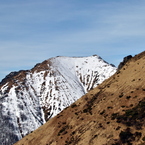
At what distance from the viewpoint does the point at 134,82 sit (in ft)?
204

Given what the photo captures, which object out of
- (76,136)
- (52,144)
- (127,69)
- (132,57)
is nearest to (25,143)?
(52,144)

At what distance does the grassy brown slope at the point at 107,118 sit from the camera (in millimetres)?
46425

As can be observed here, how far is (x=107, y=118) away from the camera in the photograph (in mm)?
Answer: 53094

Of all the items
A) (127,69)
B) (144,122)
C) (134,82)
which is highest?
(127,69)

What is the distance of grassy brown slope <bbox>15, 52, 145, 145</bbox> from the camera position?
4643 centimetres

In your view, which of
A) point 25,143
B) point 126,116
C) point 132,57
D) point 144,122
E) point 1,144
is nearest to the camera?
point 144,122

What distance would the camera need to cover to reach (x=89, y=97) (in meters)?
69.7

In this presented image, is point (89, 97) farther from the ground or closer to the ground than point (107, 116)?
farther from the ground

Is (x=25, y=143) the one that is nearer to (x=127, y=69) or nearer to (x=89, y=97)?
(x=89, y=97)

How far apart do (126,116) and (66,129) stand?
15.1 meters

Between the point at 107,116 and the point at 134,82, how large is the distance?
12.7 metres

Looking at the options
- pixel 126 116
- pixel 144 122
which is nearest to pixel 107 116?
pixel 126 116

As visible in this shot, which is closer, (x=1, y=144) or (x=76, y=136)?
(x=76, y=136)

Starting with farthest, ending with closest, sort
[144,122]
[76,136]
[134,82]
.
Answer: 1. [134,82]
2. [76,136]
3. [144,122]
